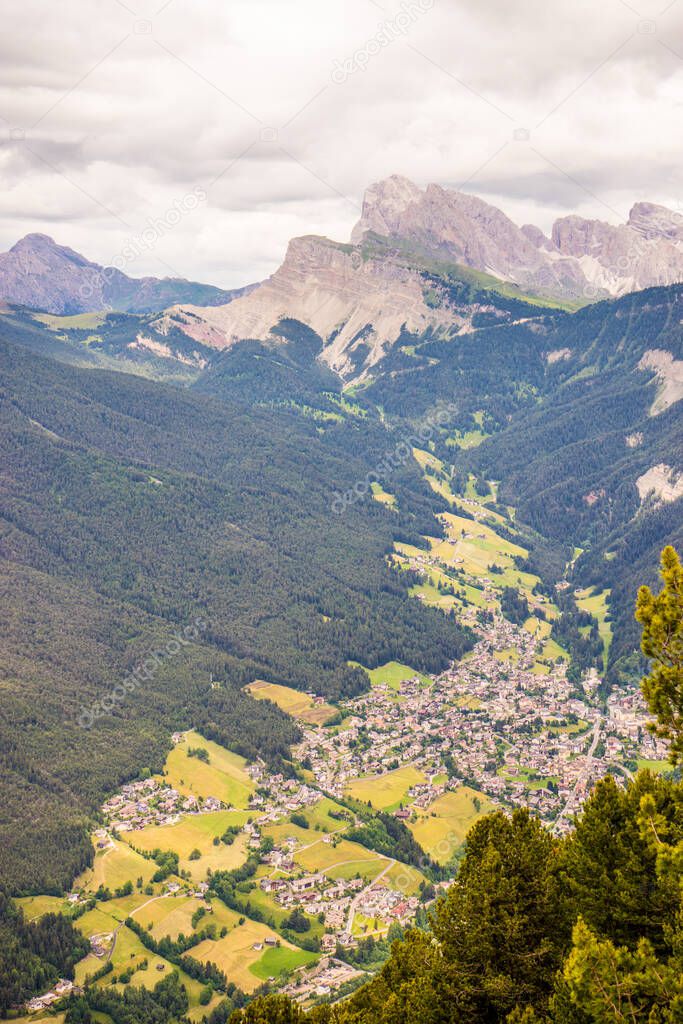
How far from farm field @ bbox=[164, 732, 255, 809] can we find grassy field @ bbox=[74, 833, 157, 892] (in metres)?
20.0

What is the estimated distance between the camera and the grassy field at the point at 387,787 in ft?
471

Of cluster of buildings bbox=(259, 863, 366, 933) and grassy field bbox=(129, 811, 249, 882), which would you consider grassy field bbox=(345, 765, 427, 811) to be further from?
cluster of buildings bbox=(259, 863, 366, 933)

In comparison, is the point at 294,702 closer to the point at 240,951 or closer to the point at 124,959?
the point at 240,951

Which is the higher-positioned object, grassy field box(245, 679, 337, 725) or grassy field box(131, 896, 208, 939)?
grassy field box(245, 679, 337, 725)

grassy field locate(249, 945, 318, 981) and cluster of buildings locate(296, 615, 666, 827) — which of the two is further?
cluster of buildings locate(296, 615, 666, 827)

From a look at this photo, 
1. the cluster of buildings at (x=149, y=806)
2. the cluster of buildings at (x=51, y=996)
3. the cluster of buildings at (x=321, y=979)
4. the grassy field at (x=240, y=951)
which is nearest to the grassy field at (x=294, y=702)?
the cluster of buildings at (x=149, y=806)

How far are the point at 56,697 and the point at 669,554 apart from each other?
154m

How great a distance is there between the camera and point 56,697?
552 feet

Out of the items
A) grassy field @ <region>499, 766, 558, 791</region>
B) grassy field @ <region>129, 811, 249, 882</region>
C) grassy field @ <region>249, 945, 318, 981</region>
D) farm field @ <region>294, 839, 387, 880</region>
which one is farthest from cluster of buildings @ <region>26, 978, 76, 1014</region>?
grassy field @ <region>499, 766, 558, 791</region>

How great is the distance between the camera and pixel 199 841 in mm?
131375

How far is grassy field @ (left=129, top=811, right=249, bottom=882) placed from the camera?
125 m

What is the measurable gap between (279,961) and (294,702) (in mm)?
83979

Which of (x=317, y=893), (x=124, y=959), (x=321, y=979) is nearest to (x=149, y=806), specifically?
(x=317, y=893)

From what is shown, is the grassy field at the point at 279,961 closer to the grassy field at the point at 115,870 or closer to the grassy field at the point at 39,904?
the grassy field at the point at 115,870
